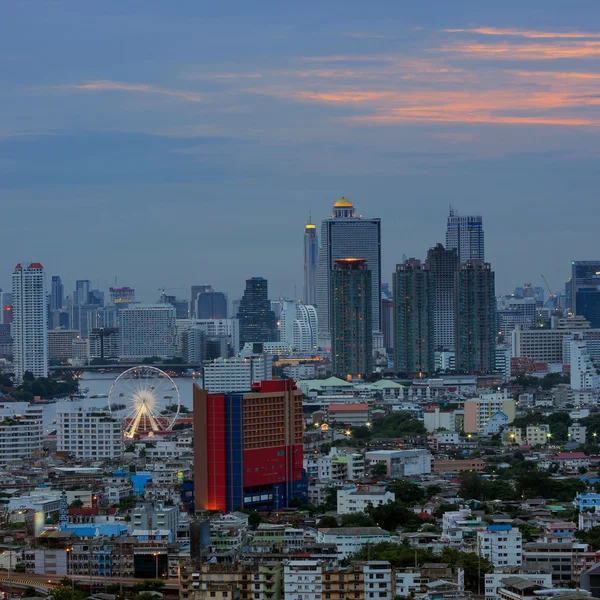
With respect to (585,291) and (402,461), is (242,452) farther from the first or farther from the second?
(585,291)

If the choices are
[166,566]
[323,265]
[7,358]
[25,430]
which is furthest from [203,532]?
[323,265]

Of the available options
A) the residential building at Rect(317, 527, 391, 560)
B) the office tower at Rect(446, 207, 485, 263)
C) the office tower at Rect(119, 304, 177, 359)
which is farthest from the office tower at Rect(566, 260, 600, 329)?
the residential building at Rect(317, 527, 391, 560)

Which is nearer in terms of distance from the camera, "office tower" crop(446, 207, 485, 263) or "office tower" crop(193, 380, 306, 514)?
"office tower" crop(193, 380, 306, 514)

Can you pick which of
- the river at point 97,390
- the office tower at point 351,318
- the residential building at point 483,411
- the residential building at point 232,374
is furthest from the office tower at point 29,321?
the residential building at point 483,411

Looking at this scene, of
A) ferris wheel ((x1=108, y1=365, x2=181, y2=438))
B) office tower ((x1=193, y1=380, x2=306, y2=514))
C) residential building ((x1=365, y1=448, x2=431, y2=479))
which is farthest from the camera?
ferris wheel ((x1=108, y1=365, x2=181, y2=438))

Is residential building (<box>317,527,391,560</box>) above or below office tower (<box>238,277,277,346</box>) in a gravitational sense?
below

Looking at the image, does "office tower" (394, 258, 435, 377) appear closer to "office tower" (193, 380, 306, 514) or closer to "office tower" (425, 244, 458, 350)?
"office tower" (425, 244, 458, 350)
